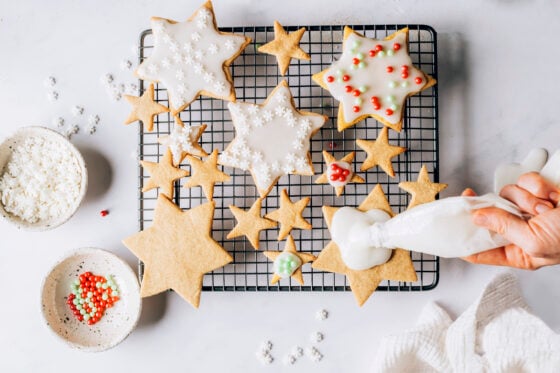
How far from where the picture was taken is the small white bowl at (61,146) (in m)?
1.89

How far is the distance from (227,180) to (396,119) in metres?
0.56

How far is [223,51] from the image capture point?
182 cm

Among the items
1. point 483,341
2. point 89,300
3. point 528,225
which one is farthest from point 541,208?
point 89,300

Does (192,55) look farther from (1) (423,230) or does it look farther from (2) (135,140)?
(1) (423,230)

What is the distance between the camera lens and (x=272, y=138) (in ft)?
5.93

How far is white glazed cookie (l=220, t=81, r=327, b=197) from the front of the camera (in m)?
1.80

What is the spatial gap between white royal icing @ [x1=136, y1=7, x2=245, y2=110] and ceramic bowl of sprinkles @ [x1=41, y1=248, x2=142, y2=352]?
64 centimetres

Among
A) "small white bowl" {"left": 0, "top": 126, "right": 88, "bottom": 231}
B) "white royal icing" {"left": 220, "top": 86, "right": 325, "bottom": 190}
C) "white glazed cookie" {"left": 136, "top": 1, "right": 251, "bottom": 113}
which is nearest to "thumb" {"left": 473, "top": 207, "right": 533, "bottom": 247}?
"white royal icing" {"left": 220, "top": 86, "right": 325, "bottom": 190}

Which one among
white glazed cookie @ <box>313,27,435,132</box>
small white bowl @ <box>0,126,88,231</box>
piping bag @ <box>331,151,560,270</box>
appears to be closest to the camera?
piping bag @ <box>331,151,560,270</box>

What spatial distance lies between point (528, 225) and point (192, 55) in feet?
3.57

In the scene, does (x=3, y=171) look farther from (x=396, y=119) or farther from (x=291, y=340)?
(x=396, y=119)

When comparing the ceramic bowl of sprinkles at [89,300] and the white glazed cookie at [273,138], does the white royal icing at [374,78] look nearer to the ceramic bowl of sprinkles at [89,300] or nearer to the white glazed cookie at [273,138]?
the white glazed cookie at [273,138]

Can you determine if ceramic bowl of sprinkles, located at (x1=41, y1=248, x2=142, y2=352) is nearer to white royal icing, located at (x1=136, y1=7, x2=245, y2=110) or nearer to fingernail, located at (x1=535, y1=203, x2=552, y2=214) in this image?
white royal icing, located at (x1=136, y1=7, x2=245, y2=110)

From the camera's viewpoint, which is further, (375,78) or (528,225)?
(375,78)
